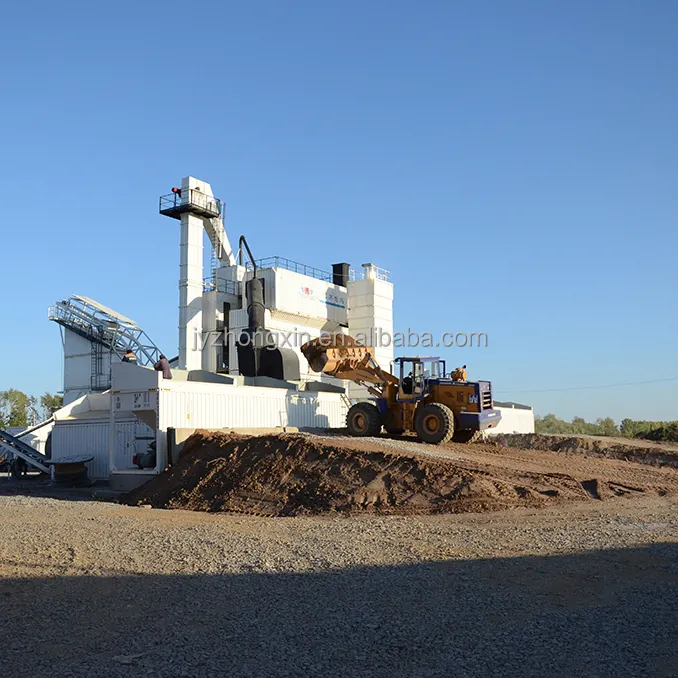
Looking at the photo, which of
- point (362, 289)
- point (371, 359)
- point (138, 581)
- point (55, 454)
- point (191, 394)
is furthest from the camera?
point (362, 289)

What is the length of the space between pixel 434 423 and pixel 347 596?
512 inches

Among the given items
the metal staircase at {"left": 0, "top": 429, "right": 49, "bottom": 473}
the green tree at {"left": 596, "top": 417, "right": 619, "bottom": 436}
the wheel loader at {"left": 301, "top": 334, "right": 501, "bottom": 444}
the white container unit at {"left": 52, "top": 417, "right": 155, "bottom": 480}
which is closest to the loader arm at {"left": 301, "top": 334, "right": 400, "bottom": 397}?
the wheel loader at {"left": 301, "top": 334, "right": 501, "bottom": 444}

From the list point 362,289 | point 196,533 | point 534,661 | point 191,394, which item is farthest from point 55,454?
point 362,289

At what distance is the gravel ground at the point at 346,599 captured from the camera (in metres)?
5.92

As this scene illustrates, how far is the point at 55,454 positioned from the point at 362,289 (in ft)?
86.4

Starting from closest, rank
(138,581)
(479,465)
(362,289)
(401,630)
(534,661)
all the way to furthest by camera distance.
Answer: (534,661)
(401,630)
(138,581)
(479,465)
(362,289)

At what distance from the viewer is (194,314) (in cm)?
4209

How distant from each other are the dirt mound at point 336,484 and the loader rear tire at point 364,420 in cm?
435

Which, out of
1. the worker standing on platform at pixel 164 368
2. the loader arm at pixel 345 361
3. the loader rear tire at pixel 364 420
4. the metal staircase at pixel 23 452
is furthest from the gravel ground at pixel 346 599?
the metal staircase at pixel 23 452

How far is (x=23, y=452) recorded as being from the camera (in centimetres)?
2645

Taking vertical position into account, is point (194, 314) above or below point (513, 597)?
above

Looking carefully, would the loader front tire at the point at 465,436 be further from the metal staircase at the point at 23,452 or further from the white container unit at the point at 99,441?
the metal staircase at the point at 23,452

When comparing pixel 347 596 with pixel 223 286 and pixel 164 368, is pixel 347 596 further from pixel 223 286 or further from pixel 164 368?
pixel 223 286

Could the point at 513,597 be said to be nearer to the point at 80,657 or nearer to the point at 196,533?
the point at 80,657
